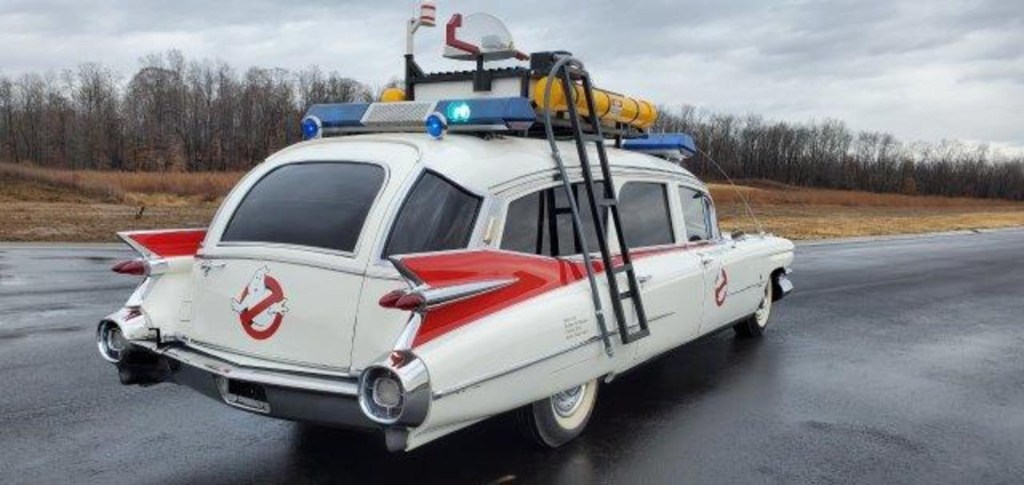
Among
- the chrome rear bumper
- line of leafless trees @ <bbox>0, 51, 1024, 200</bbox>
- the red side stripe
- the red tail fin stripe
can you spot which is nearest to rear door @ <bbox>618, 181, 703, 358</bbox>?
the red side stripe

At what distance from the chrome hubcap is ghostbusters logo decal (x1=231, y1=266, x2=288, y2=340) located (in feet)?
5.18

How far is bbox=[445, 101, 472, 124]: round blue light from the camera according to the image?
15.9 ft

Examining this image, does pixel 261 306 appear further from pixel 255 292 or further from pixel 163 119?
pixel 163 119

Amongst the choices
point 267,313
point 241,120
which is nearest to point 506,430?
point 267,313

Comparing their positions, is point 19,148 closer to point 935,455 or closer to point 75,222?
point 75,222

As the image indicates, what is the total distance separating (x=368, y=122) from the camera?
5.23 meters

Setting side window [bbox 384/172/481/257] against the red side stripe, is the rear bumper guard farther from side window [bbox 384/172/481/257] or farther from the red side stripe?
side window [bbox 384/172/481/257]

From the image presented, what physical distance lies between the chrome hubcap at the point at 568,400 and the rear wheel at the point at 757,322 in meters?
3.62

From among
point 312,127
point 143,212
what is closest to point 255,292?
point 312,127

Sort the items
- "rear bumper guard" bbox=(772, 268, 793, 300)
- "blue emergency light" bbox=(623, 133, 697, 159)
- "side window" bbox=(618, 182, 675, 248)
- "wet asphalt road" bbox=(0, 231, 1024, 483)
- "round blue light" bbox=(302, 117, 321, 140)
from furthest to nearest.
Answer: "rear bumper guard" bbox=(772, 268, 793, 300), "blue emergency light" bbox=(623, 133, 697, 159), "side window" bbox=(618, 182, 675, 248), "round blue light" bbox=(302, 117, 321, 140), "wet asphalt road" bbox=(0, 231, 1024, 483)

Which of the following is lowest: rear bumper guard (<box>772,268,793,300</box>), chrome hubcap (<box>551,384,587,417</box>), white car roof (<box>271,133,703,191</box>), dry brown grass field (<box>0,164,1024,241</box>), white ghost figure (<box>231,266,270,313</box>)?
dry brown grass field (<box>0,164,1024,241</box>)

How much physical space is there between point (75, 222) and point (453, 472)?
26.0 metres

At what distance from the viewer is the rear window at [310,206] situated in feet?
14.0

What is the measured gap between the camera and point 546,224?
4867mm
